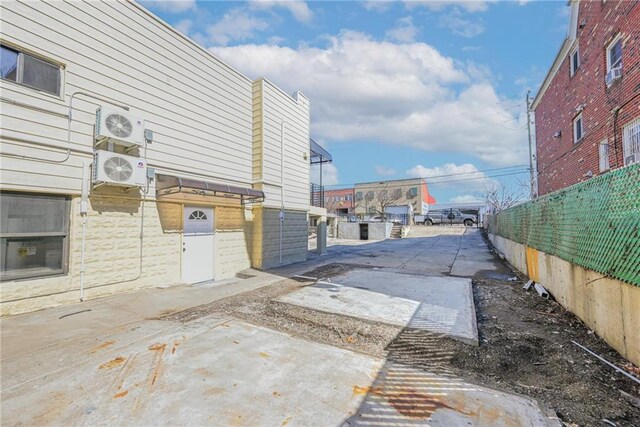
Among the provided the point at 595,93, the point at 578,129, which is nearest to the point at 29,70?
the point at 595,93

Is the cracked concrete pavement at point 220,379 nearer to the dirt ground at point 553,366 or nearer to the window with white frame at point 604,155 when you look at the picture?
the dirt ground at point 553,366

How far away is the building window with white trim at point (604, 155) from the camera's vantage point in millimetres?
8484

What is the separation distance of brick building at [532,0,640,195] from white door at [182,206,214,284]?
1102 cm

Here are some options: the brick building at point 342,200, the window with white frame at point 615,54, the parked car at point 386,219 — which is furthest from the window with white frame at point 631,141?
the brick building at point 342,200

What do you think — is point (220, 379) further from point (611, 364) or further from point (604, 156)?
point (604, 156)

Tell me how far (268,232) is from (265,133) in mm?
3209

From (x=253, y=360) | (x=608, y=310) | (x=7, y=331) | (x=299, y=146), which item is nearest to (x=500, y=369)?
(x=608, y=310)

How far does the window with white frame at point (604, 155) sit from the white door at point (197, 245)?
11.5 m

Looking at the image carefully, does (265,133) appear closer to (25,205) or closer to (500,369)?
(25,205)

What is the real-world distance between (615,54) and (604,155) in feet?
9.12

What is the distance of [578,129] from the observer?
10.7 metres

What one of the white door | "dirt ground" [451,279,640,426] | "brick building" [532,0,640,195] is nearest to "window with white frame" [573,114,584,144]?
"brick building" [532,0,640,195]

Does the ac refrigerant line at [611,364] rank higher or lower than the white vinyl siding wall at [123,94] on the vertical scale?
lower

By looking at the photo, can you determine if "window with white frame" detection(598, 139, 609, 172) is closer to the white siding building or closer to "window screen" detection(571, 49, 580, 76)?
"window screen" detection(571, 49, 580, 76)
